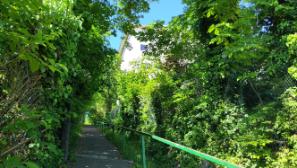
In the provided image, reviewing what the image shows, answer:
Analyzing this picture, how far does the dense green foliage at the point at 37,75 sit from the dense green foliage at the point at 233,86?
7.03ft

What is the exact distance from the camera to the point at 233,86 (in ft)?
30.9

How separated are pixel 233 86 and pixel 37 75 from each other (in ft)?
20.6

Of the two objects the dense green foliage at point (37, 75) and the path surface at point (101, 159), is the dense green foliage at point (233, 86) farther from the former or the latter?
the dense green foliage at point (37, 75)

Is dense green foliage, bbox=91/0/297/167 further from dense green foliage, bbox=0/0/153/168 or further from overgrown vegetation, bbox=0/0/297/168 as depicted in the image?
dense green foliage, bbox=0/0/153/168

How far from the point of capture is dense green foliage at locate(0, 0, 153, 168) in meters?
2.35

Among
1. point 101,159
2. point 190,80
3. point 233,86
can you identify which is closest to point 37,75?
point 101,159

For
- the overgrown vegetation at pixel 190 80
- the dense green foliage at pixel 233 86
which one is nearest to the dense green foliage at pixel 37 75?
the overgrown vegetation at pixel 190 80

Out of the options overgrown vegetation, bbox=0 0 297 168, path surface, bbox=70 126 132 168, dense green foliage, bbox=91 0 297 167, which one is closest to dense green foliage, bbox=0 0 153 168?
overgrown vegetation, bbox=0 0 297 168

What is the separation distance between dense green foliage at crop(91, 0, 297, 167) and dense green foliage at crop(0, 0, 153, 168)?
7.03 ft

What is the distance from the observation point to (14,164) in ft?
7.27

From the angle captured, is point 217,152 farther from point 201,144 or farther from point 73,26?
point 73,26

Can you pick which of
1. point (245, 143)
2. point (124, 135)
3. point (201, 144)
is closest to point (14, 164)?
point (245, 143)

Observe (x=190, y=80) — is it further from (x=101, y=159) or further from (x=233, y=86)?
(x=101, y=159)

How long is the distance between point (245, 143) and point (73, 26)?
4634 mm
